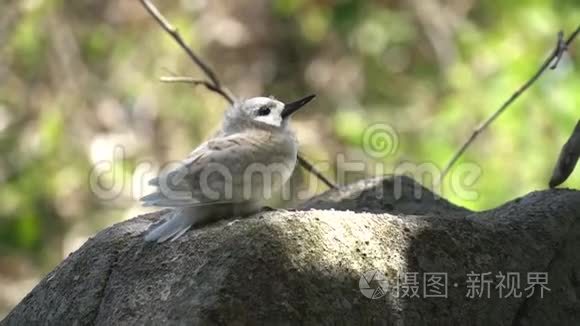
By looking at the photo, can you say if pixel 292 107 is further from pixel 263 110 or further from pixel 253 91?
pixel 253 91

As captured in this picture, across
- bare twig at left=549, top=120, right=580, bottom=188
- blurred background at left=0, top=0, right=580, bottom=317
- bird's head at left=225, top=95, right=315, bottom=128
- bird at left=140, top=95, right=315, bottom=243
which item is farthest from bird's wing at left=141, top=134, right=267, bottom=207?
blurred background at left=0, top=0, right=580, bottom=317

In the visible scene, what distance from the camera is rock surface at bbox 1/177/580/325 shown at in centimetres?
236

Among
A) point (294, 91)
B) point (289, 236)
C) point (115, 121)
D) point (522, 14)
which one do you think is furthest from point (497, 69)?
point (289, 236)

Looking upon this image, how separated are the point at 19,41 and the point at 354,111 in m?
2.58

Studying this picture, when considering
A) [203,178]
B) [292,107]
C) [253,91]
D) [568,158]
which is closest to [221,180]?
[203,178]

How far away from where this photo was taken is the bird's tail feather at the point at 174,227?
2.67 metres

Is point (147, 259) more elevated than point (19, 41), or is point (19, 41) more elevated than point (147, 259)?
point (19, 41)

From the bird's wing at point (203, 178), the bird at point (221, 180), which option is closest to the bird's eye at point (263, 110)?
the bird at point (221, 180)

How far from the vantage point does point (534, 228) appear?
2.90 m

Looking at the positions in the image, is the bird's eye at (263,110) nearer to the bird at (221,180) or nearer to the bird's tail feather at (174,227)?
the bird at (221,180)

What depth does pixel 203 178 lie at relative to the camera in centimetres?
268

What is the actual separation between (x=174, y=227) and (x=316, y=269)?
0.48 metres

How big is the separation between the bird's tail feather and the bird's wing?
0.06 metres

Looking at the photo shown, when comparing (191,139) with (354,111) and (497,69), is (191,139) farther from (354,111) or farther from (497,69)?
(497,69)
